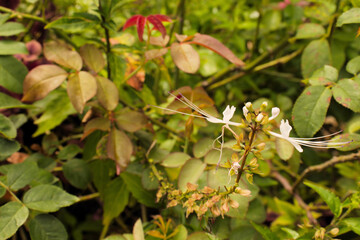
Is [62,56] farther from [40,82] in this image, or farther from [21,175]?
[21,175]

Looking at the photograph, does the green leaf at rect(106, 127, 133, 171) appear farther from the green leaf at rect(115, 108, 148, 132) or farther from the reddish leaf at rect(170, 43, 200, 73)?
the reddish leaf at rect(170, 43, 200, 73)

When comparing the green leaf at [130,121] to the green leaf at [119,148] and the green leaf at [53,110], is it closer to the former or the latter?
the green leaf at [119,148]

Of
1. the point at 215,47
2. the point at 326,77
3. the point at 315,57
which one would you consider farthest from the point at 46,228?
the point at 315,57

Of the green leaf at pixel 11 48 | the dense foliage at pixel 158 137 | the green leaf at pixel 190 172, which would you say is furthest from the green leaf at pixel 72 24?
the green leaf at pixel 190 172

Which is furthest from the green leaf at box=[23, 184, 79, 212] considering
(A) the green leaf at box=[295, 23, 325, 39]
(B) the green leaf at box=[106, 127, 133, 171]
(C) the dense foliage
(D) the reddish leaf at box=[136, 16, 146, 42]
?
(A) the green leaf at box=[295, 23, 325, 39]

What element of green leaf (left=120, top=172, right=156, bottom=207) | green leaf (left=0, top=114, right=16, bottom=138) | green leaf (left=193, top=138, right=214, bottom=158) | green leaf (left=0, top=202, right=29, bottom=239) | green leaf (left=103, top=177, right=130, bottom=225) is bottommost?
green leaf (left=103, top=177, right=130, bottom=225)

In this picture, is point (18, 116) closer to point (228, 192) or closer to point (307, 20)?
point (228, 192)

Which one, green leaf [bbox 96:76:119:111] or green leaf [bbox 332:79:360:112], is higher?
green leaf [bbox 332:79:360:112]
